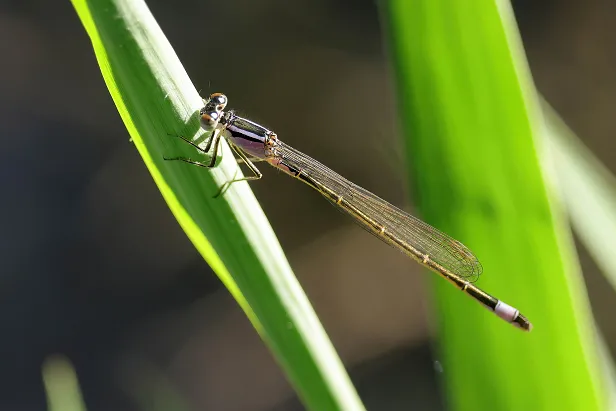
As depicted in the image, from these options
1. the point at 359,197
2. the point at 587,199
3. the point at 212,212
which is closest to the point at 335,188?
the point at 359,197

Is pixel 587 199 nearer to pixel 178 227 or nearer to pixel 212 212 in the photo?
pixel 212 212

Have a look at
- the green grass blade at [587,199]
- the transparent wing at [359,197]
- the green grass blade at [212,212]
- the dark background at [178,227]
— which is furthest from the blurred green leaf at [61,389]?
the dark background at [178,227]

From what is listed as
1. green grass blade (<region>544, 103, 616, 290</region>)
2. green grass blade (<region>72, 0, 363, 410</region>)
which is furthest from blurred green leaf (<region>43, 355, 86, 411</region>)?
green grass blade (<region>544, 103, 616, 290</region>)

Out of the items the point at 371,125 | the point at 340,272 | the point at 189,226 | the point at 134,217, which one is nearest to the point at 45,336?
the point at 134,217

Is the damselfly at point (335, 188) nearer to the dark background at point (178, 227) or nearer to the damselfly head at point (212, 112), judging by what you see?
the damselfly head at point (212, 112)

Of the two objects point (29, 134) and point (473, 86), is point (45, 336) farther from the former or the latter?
point (473, 86)

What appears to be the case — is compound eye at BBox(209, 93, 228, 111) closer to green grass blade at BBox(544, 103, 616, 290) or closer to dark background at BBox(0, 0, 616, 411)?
green grass blade at BBox(544, 103, 616, 290)
